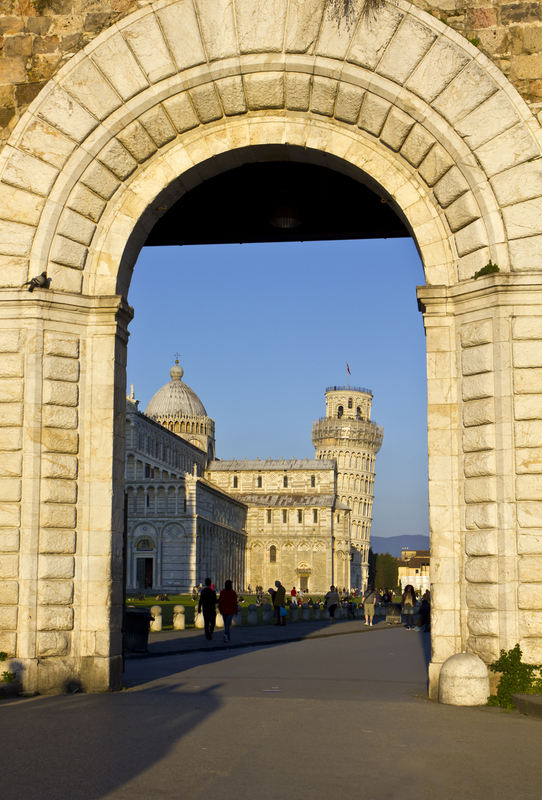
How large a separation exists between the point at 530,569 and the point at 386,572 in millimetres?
128312

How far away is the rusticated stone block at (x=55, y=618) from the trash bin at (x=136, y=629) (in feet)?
22.1

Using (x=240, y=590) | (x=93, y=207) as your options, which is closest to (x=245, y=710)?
(x=93, y=207)

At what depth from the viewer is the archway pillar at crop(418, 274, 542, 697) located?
28.1 ft

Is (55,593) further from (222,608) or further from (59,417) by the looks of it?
(222,608)

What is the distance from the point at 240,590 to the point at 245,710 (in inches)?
3888

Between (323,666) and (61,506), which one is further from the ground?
(61,506)

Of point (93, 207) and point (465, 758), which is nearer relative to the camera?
point (465, 758)

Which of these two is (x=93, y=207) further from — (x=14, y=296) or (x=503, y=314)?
(x=503, y=314)

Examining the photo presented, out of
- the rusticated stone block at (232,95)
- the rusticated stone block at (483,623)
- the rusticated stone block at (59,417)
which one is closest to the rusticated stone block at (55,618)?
the rusticated stone block at (59,417)

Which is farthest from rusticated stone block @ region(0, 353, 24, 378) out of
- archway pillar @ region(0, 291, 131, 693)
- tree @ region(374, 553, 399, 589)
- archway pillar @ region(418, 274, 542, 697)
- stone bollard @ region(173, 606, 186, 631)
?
tree @ region(374, 553, 399, 589)

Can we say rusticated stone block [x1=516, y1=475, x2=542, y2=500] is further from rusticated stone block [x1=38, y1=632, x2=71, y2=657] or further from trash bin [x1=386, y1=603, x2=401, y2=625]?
trash bin [x1=386, y1=603, x2=401, y2=625]

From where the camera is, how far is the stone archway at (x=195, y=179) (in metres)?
8.91

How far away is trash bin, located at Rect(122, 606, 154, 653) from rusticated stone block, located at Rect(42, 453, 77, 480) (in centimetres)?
702

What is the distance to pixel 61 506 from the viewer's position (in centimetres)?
945
